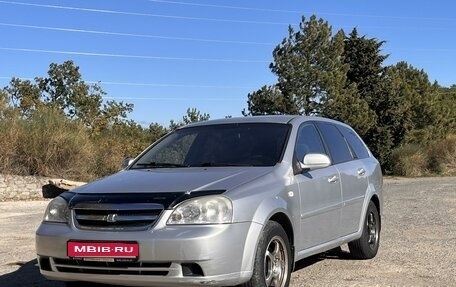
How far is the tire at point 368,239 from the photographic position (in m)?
7.23

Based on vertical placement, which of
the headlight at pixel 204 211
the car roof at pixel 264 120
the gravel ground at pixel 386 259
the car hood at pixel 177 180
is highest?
the car roof at pixel 264 120

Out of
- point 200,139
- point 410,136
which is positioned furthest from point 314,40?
point 200,139

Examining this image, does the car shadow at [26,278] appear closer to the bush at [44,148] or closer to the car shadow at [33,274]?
the car shadow at [33,274]

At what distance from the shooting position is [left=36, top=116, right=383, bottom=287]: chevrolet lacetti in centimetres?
455

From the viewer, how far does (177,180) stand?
16.7 feet

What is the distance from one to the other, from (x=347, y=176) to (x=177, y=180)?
2429mm

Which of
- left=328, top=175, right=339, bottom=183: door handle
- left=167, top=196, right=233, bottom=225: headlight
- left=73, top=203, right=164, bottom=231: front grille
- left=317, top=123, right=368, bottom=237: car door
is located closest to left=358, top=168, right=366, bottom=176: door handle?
left=317, top=123, right=368, bottom=237: car door

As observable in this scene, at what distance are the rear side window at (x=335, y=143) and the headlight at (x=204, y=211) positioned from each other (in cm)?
234

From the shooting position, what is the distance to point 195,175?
524cm

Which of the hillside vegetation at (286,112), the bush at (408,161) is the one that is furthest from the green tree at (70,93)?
the bush at (408,161)

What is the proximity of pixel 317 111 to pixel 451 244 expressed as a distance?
18857 millimetres

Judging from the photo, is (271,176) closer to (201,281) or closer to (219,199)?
(219,199)

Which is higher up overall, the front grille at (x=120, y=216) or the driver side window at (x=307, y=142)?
the driver side window at (x=307, y=142)

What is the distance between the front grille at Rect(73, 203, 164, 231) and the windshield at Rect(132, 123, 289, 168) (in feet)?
4.16
